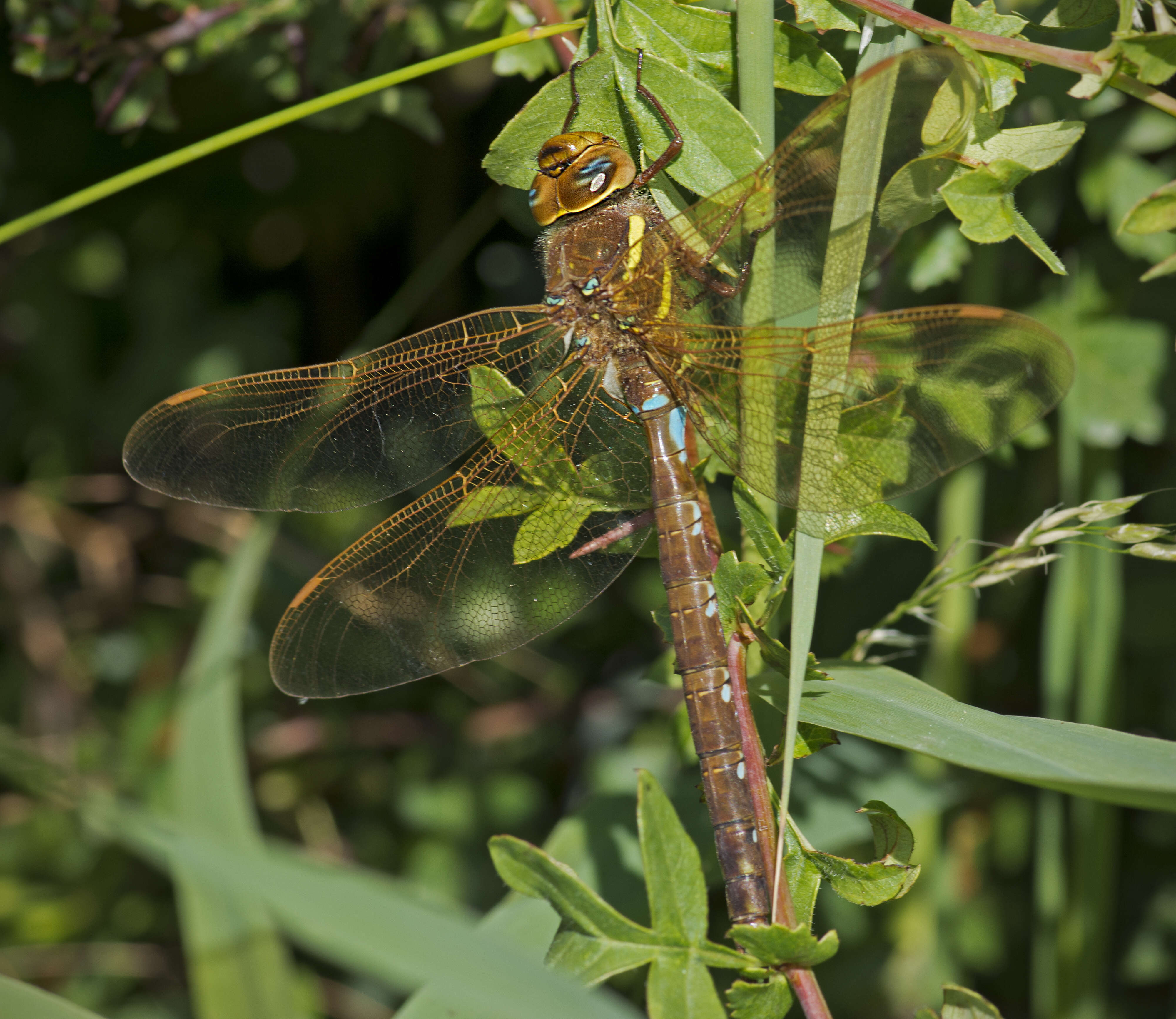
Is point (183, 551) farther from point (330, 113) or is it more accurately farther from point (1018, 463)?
point (1018, 463)

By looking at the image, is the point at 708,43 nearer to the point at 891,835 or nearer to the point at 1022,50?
the point at 1022,50

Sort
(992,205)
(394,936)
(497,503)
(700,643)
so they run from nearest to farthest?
(394,936), (992,205), (700,643), (497,503)

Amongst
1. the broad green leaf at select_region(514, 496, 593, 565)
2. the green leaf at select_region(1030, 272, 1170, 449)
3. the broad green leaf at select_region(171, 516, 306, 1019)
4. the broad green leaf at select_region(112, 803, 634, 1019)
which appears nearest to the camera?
the broad green leaf at select_region(112, 803, 634, 1019)

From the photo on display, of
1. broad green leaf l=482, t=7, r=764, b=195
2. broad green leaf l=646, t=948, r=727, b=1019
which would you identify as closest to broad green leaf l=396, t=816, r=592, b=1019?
broad green leaf l=646, t=948, r=727, b=1019

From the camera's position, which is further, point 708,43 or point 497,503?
point 497,503

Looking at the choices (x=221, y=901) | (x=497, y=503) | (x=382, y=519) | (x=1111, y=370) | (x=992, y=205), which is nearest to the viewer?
(x=992, y=205)

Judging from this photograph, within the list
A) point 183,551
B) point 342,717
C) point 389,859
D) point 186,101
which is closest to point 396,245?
point 186,101

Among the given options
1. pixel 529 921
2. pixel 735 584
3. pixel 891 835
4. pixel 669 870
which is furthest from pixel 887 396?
pixel 529 921

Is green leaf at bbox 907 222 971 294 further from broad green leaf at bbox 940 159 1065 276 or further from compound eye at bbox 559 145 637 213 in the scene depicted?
compound eye at bbox 559 145 637 213
